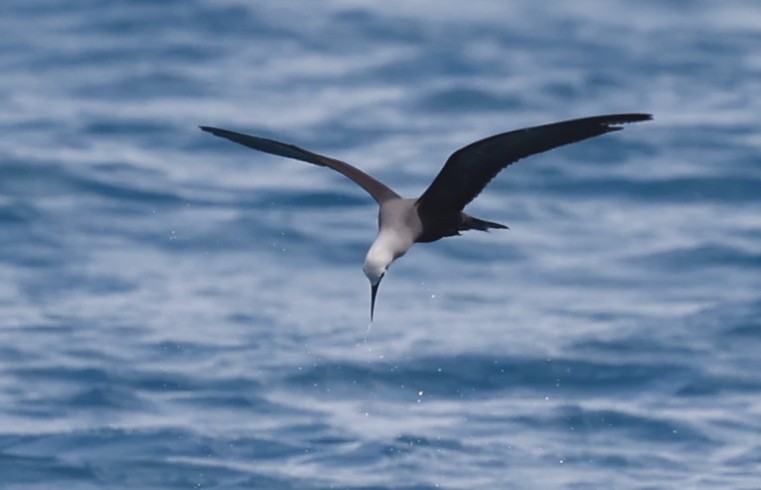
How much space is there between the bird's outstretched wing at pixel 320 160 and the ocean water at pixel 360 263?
4.22m

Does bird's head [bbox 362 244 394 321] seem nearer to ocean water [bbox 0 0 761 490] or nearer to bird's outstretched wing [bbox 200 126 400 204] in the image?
bird's outstretched wing [bbox 200 126 400 204]

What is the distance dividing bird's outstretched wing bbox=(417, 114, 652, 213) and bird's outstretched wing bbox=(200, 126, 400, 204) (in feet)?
0.95

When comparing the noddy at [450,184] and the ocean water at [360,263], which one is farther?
the ocean water at [360,263]

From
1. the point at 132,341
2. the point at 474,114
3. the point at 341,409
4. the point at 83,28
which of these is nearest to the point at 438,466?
the point at 341,409

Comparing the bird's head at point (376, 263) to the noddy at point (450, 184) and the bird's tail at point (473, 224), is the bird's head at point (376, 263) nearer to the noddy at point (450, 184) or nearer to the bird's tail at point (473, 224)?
the noddy at point (450, 184)

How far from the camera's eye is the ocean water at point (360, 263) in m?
12.3

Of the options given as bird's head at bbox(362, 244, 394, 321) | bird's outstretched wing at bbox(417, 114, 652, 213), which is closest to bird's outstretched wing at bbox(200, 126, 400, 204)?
bird's outstretched wing at bbox(417, 114, 652, 213)

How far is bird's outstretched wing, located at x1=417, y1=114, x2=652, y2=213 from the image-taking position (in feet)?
22.5

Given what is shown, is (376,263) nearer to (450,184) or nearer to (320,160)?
(450,184)

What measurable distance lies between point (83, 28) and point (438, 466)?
12018 mm

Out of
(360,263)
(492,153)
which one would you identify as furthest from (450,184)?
(360,263)

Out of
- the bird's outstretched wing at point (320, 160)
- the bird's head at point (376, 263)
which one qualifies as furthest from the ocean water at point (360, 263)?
the bird's head at point (376, 263)

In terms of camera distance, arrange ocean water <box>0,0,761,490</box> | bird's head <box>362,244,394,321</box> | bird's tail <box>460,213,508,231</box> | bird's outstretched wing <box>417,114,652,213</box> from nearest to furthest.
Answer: bird's outstretched wing <box>417,114,652,213</box>
bird's head <box>362,244,394,321</box>
bird's tail <box>460,213,508,231</box>
ocean water <box>0,0,761,490</box>

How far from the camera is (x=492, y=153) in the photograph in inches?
281
